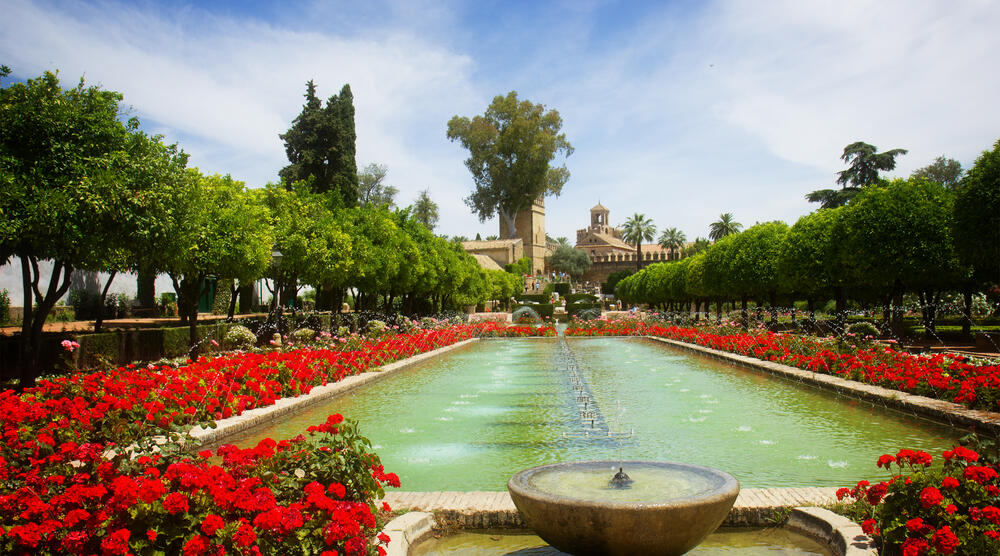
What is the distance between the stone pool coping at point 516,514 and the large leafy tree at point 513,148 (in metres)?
51.5

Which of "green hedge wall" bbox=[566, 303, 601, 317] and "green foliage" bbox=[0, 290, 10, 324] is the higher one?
"green foliage" bbox=[0, 290, 10, 324]

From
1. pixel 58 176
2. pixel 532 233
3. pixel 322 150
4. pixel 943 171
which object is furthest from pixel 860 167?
pixel 532 233

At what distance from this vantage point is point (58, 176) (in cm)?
965

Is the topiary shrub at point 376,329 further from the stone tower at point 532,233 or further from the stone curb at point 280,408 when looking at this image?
the stone tower at point 532,233

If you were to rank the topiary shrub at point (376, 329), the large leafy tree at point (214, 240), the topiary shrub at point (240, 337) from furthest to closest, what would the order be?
1. the topiary shrub at point (376, 329)
2. the topiary shrub at point (240, 337)
3. the large leafy tree at point (214, 240)

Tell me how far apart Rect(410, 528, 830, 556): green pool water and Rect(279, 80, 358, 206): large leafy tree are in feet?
90.2

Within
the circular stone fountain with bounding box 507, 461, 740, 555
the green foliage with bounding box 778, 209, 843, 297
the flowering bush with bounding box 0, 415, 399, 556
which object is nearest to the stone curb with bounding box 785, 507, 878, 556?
the circular stone fountain with bounding box 507, 461, 740, 555

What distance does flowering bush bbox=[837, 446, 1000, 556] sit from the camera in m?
2.80

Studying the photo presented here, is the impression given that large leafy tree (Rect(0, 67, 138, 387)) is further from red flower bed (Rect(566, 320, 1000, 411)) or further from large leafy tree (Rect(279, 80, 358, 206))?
large leafy tree (Rect(279, 80, 358, 206))

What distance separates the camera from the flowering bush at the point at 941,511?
9.20 feet

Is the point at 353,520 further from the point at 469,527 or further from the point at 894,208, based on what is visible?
the point at 894,208

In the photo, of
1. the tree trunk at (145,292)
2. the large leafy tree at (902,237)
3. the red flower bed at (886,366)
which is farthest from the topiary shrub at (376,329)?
the tree trunk at (145,292)

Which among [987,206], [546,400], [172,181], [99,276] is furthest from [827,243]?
[99,276]

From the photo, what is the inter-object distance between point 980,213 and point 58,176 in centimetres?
1672
